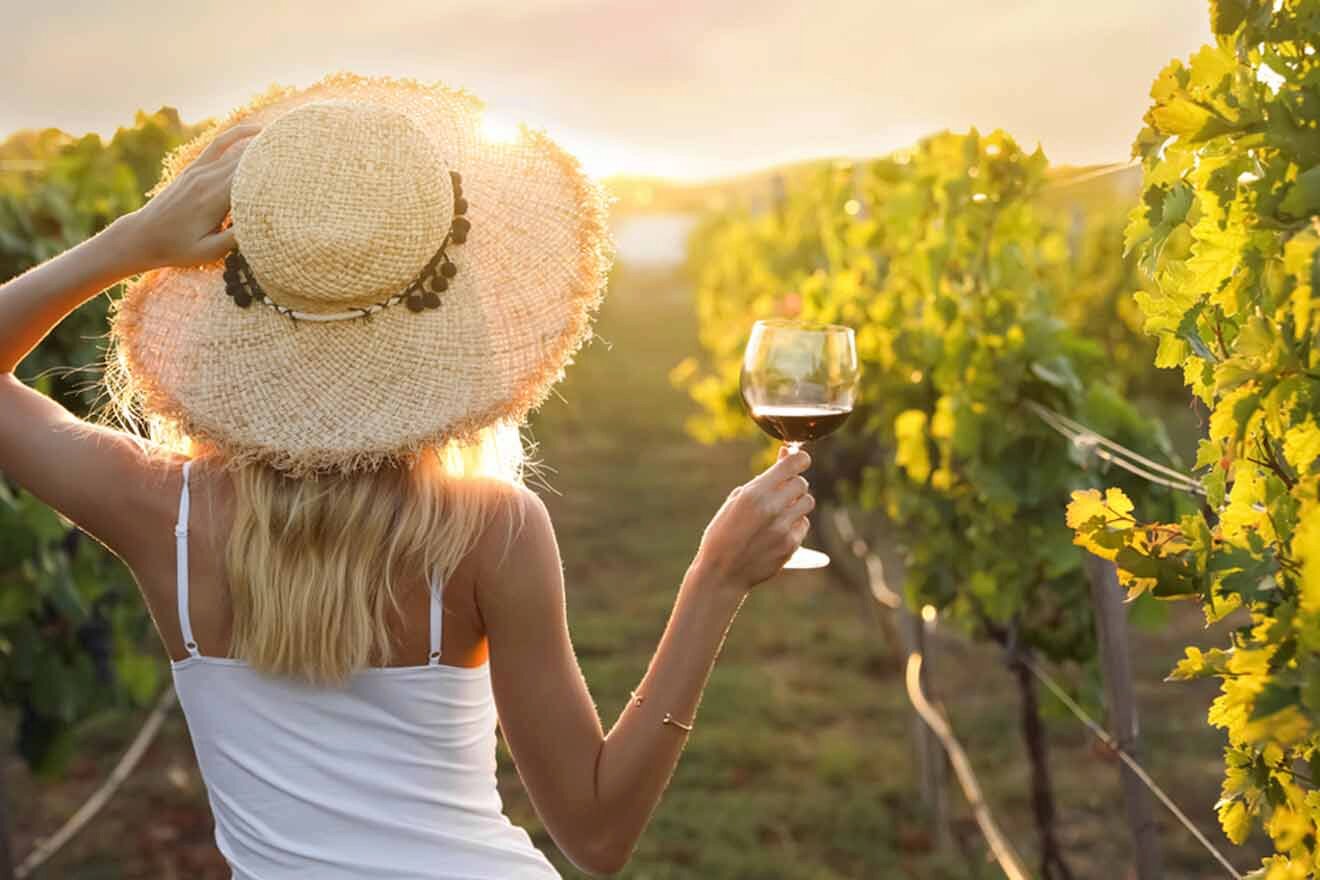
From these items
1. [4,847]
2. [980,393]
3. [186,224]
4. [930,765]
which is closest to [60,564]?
[4,847]

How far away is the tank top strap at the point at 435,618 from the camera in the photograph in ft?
5.31

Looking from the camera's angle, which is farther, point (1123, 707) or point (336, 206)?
point (1123, 707)

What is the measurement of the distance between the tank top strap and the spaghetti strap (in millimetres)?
283

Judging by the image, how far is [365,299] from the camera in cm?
160

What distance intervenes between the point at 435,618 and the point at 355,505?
0.52 feet

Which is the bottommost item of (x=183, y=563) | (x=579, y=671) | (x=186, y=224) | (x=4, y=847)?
(x=4, y=847)

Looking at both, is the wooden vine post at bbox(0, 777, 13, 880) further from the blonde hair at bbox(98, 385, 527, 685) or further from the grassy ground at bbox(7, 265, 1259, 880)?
the blonde hair at bbox(98, 385, 527, 685)

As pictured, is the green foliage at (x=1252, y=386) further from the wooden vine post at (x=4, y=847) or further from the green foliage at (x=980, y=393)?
the wooden vine post at (x=4, y=847)

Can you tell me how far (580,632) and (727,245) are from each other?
17.1ft

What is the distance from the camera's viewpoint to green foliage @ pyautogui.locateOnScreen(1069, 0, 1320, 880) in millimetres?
1150

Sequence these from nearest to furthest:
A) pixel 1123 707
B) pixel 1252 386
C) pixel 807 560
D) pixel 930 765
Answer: pixel 1252 386 < pixel 807 560 < pixel 1123 707 < pixel 930 765

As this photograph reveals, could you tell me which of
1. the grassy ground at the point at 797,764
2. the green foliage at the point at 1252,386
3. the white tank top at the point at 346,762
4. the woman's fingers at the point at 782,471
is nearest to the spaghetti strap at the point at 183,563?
the white tank top at the point at 346,762

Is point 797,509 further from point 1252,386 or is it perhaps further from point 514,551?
point 1252,386

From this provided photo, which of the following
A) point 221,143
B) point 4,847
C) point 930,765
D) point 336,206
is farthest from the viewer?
point 930,765
